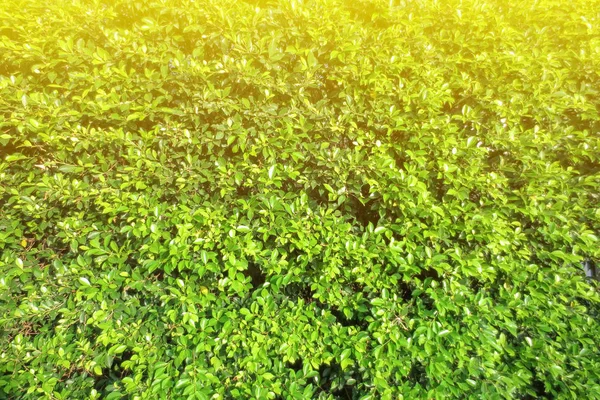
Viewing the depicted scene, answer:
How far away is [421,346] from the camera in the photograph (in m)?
2.33

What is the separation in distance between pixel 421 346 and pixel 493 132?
4.92 ft

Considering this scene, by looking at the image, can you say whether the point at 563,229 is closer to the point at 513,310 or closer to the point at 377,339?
the point at 513,310

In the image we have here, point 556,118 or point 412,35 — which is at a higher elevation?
point 412,35

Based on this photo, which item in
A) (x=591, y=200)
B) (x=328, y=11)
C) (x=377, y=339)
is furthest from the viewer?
(x=591, y=200)

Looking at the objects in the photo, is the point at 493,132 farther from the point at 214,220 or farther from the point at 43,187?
the point at 43,187

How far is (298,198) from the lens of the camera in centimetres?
237

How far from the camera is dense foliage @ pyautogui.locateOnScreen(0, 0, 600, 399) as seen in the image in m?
2.30

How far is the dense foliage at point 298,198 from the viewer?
230cm

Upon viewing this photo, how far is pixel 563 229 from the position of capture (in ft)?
7.86

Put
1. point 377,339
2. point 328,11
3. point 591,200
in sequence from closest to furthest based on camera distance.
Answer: point 377,339, point 328,11, point 591,200

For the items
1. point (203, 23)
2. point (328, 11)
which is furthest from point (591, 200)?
point (203, 23)

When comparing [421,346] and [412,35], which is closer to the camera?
[421,346]

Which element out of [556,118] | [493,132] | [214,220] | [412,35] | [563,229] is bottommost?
[214,220]

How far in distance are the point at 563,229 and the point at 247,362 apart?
7.30 feet
